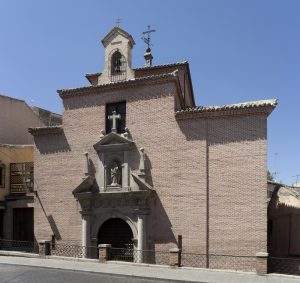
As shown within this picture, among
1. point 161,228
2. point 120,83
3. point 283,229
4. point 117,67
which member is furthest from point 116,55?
point 283,229

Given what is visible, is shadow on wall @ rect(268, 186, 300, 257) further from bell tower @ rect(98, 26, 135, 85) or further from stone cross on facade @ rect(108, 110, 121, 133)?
Result: bell tower @ rect(98, 26, 135, 85)

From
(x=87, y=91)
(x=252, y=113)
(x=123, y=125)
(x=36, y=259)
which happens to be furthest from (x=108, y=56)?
(x=36, y=259)

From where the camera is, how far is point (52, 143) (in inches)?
826

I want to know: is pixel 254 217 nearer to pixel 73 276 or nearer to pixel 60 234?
pixel 73 276

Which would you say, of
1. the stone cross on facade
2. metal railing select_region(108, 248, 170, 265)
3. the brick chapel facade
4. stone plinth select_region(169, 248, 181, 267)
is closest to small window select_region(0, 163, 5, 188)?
the brick chapel facade

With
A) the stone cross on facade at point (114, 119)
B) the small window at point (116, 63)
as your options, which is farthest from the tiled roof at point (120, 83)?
the stone cross on facade at point (114, 119)

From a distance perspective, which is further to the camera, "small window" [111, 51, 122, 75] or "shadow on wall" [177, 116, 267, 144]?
"small window" [111, 51, 122, 75]

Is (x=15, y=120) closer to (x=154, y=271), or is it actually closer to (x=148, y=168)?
(x=148, y=168)

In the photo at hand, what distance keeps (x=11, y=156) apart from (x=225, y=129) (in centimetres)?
1416

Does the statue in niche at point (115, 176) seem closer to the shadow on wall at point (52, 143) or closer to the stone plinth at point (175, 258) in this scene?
the shadow on wall at point (52, 143)

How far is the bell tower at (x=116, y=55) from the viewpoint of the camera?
20.7 metres

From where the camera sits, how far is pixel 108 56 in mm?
20984

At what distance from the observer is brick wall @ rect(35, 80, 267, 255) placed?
16.9m

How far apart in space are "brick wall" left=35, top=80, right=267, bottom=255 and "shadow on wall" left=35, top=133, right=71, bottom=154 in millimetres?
54
